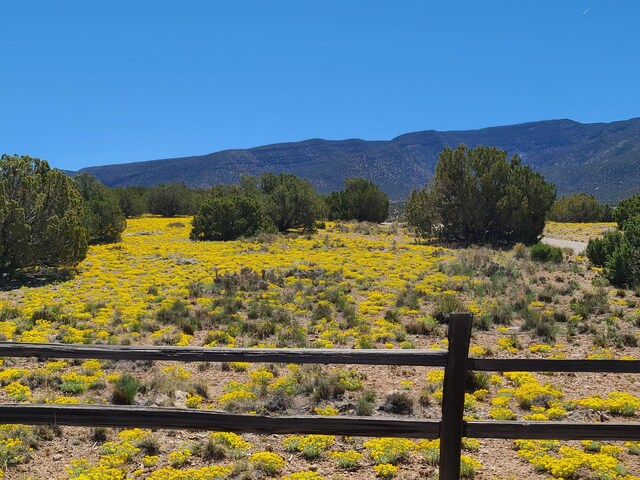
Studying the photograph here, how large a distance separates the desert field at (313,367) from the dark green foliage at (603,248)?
1.73 ft

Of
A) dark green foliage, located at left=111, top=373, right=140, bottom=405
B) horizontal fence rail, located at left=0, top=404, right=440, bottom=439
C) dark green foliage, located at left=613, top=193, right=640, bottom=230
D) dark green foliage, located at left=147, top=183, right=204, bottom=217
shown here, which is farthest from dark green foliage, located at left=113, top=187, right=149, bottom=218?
horizontal fence rail, located at left=0, top=404, right=440, bottom=439

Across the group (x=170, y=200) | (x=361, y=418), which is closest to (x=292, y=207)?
(x=170, y=200)

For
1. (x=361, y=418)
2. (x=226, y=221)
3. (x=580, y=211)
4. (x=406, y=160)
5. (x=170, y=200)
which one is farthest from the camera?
(x=406, y=160)

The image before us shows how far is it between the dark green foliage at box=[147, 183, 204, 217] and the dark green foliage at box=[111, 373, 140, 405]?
49.5m

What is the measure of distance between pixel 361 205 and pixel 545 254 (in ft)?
90.4

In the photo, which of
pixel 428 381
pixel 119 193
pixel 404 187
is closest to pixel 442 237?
pixel 428 381

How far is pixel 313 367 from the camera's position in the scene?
9805mm

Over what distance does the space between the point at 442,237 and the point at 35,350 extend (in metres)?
31.0

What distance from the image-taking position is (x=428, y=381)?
938cm

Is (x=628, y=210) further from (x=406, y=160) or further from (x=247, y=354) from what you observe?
(x=406, y=160)

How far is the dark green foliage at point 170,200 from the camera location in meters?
57.3

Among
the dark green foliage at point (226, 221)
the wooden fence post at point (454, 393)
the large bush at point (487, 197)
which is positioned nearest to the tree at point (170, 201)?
the dark green foliage at point (226, 221)

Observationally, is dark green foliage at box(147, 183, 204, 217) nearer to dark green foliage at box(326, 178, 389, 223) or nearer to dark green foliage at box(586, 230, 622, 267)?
dark green foliage at box(326, 178, 389, 223)

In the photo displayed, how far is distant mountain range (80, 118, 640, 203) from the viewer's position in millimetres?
126438
